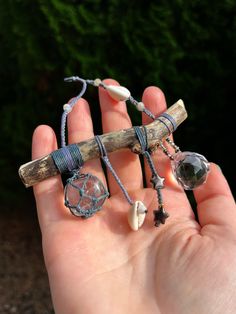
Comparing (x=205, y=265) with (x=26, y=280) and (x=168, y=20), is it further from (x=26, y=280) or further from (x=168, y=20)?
(x=26, y=280)

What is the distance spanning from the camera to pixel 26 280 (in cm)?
371

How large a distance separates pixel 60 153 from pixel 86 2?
115cm

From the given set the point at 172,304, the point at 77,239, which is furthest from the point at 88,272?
the point at 172,304

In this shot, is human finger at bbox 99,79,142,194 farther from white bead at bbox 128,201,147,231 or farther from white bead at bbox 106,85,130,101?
white bead at bbox 128,201,147,231

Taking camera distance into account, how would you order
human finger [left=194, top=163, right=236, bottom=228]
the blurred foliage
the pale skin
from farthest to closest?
the blurred foliage → human finger [left=194, top=163, right=236, bottom=228] → the pale skin

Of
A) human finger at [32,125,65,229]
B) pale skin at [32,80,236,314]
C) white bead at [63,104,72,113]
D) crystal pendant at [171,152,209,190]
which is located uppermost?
white bead at [63,104,72,113]

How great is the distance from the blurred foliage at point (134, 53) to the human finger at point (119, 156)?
0.36 meters

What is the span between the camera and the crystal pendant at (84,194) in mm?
2256

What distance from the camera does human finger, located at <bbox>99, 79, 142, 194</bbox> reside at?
248 centimetres

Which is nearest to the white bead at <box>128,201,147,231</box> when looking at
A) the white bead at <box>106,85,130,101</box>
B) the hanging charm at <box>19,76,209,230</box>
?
the hanging charm at <box>19,76,209,230</box>

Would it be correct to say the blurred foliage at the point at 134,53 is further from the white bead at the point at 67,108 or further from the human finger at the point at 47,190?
the human finger at the point at 47,190

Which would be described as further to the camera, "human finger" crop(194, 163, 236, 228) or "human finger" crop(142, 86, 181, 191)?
"human finger" crop(142, 86, 181, 191)

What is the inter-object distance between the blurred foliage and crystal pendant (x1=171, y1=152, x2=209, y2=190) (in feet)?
2.23

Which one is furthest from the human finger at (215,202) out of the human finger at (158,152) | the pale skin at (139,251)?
the human finger at (158,152)
